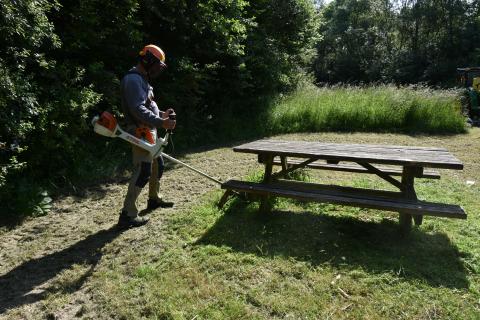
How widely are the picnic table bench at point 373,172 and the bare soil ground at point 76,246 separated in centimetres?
121

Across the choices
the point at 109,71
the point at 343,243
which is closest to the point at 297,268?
the point at 343,243

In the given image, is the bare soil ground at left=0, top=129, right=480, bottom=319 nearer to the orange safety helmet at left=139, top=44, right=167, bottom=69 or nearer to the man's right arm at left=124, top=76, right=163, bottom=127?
the man's right arm at left=124, top=76, right=163, bottom=127

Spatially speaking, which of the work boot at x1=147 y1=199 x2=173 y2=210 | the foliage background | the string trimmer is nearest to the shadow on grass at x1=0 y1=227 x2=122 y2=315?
the work boot at x1=147 y1=199 x2=173 y2=210

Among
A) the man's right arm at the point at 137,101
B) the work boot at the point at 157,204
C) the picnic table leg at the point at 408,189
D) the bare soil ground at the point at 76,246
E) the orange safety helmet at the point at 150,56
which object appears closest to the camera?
the bare soil ground at the point at 76,246

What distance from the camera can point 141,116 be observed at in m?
4.18

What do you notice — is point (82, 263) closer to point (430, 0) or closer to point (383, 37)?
point (430, 0)

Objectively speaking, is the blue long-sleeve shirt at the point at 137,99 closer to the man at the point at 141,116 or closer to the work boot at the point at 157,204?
the man at the point at 141,116

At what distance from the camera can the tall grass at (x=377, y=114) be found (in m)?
10.8

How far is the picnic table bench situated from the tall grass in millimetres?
6150

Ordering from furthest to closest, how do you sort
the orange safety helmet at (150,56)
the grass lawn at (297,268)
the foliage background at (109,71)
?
the foliage background at (109,71)
the orange safety helmet at (150,56)
the grass lawn at (297,268)

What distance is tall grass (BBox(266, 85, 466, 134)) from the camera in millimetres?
10797

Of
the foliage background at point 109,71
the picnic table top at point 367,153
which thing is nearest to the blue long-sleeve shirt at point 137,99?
the picnic table top at point 367,153

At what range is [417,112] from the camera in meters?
10.9

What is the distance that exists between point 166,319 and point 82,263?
4.68 feet
